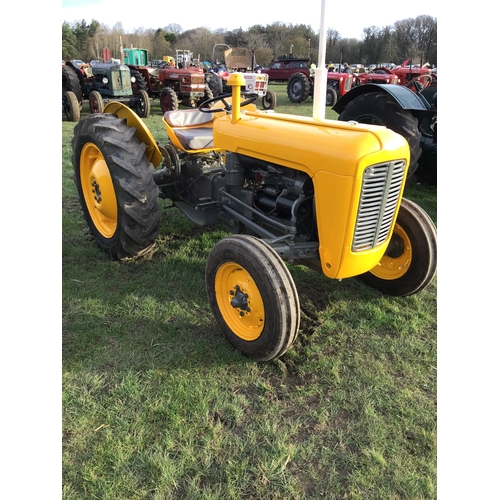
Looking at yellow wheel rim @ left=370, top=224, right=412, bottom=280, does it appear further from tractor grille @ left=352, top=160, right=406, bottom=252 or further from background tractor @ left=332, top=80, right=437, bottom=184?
background tractor @ left=332, top=80, right=437, bottom=184

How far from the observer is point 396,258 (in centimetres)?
316

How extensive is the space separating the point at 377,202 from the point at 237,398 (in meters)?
1.33

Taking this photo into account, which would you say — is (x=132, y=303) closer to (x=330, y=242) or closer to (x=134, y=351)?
(x=134, y=351)

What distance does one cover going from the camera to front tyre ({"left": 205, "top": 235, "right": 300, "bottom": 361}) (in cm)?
228

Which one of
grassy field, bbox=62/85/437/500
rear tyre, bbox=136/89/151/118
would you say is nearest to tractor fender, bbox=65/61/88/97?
rear tyre, bbox=136/89/151/118

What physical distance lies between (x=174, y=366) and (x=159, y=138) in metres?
6.86

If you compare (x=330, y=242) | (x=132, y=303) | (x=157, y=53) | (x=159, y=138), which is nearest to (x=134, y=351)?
(x=132, y=303)

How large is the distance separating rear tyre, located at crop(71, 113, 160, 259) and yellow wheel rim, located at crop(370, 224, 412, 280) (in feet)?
5.93

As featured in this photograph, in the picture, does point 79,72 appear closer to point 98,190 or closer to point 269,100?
point 269,100

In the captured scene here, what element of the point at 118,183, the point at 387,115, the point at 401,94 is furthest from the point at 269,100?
the point at 118,183

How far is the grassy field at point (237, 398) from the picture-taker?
6.07 ft

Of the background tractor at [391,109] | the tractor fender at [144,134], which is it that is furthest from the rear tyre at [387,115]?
the tractor fender at [144,134]

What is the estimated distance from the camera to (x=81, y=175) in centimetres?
389

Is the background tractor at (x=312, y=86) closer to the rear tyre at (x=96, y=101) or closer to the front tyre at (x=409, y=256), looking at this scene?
the rear tyre at (x=96, y=101)
